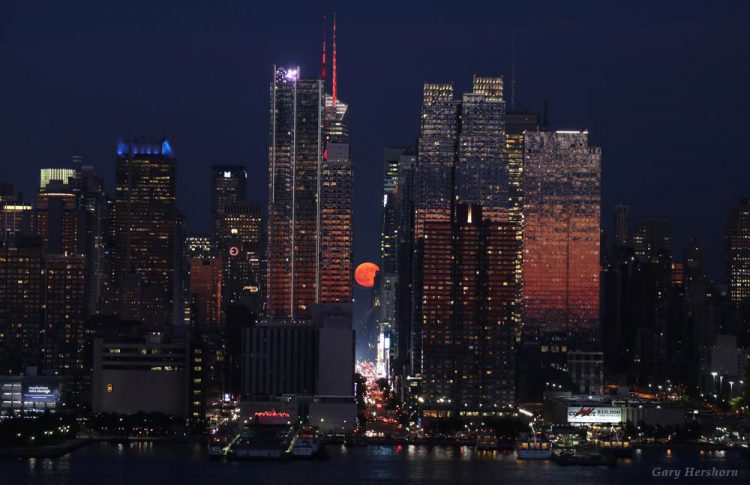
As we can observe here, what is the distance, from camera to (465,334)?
104 m

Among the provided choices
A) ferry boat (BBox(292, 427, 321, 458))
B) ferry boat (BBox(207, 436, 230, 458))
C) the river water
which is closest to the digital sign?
the river water

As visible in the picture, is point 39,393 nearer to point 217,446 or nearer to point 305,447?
point 217,446

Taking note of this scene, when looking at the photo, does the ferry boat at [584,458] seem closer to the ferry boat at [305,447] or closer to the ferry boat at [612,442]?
the ferry boat at [612,442]

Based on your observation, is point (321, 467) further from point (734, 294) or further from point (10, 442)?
point (734, 294)

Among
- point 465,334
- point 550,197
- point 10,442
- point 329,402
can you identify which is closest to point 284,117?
point 550,197

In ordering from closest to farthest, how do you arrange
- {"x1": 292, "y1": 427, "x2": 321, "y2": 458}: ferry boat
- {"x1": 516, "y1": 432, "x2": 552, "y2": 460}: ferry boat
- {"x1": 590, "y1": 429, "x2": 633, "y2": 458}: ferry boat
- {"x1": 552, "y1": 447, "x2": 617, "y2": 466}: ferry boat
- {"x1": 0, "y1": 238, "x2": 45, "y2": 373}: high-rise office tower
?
{"x1": 552, "y1": 447, "x2": 617, "y2": 466}: ferry boat → {"x1": 292, "y1": 427, "x2": 321, "y2": 458}: ferry boat → {"x1": 516, "y1": 432, "x2": 552, "y2": 460}: ferry boat → {"x1": 590, "y1": 429, "x2": 633, "y2": 458}: ferry boat → {"x1": 0, "y1": 238, "x2": 45, "y2": 373}: high-rise office tower

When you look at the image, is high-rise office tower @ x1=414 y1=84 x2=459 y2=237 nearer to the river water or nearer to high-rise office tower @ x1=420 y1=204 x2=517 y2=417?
high-rise office tower @ x1=420 y1=204 x2=517 y2=417

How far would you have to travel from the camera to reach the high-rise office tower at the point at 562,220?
12950 cm

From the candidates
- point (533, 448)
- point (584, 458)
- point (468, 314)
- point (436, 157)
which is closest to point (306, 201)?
point (436, 157)

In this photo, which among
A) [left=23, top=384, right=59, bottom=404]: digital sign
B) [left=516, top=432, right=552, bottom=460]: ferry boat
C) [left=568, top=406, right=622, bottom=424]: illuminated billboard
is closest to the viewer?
[left=516, top=432, right=552, bottom=460]: ferry boat

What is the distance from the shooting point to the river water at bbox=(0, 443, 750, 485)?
230 feet

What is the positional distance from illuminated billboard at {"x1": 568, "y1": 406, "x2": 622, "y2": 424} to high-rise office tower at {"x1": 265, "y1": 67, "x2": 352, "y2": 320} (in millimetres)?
33063

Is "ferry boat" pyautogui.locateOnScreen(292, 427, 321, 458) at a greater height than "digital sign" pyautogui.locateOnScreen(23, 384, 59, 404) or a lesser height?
lesser

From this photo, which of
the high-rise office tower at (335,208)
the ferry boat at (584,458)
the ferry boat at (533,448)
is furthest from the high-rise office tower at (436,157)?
the ferry boat at (584,458)
